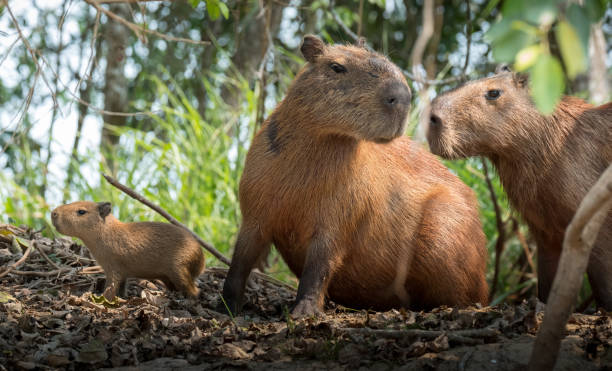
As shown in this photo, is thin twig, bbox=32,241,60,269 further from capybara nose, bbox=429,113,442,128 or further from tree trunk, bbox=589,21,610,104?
tree trunk, bbox=589,21,610,104

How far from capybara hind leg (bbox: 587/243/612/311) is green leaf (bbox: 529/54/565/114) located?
240cm

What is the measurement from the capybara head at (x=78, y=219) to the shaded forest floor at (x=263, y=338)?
1.60ft

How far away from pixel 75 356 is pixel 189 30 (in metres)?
7.03

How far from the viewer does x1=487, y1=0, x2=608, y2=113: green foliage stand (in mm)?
1318

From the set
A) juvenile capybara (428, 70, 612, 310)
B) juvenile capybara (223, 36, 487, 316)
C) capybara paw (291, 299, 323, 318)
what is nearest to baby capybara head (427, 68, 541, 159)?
juvenile capybara (428, 70, 612, 310)

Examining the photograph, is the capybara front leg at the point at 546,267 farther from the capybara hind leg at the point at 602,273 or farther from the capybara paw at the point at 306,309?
the capybara paw at the point at 306,309

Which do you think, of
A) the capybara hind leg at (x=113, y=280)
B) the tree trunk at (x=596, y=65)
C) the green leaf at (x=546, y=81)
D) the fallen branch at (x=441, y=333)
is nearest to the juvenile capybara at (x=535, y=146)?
the fallen branch at (x=441, y=333)

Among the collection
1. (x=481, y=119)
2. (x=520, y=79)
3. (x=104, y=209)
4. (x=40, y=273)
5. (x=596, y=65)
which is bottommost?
(x=40, y=273)

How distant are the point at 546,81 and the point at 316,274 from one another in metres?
2.30

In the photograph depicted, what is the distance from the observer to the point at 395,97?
323 cm

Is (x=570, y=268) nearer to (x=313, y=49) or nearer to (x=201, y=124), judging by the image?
(x=313, y=49)

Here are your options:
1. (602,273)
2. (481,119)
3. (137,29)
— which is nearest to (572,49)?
(481,119)

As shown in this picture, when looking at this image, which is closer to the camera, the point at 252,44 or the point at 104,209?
the point at 104,209

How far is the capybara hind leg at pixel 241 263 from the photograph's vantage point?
3.62 meters
